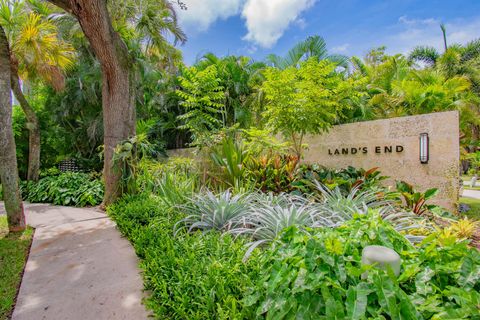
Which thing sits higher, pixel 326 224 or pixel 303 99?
pixel 303 99

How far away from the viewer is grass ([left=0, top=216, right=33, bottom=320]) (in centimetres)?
215

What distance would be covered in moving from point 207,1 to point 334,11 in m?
3.18

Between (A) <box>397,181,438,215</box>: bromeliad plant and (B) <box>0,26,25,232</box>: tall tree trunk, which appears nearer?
(A) <box>397,181,438,215</box>: bromeliad plant

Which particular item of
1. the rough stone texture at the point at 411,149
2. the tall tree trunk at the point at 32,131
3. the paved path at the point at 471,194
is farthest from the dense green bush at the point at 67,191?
the paved path at the point at 471,194

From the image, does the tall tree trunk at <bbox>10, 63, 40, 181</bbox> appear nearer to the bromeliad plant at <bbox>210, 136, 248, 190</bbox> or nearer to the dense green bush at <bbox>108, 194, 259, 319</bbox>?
the bromeliad plant at <bbox>210, 136, 248, 190</bbox>

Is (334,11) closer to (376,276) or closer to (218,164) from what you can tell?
(218,164)

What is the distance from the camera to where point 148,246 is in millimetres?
2621

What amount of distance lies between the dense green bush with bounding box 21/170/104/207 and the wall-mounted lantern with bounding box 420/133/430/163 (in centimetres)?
738

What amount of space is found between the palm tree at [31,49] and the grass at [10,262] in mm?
4337

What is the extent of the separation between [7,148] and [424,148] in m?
6.84

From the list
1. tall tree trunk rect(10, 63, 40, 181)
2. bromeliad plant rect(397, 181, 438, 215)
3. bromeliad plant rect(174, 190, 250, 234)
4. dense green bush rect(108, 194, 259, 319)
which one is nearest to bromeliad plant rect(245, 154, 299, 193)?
bromeliad plant rect(174, 190, 250, 234)

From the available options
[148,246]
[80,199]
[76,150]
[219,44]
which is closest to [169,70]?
[219,44]

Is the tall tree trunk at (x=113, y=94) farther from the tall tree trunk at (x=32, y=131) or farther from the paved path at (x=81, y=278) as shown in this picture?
the tall tree trunk at (x=32, y=131)

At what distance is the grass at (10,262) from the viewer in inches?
84.8
